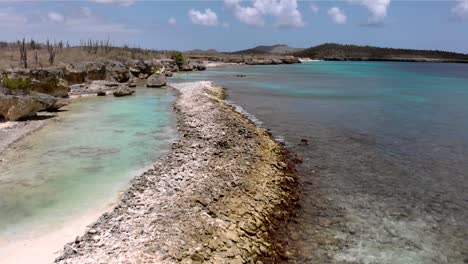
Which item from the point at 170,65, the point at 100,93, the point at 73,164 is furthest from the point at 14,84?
the point at 170,65

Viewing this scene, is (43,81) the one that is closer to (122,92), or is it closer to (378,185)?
(122,92)

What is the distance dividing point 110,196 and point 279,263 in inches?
289

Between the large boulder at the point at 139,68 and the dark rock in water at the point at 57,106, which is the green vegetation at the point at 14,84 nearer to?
the dark rock in water at the point at 57,106

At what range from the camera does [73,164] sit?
1969 cm

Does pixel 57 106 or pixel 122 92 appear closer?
pixel 57 106

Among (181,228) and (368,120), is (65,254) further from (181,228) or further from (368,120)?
(368,120)

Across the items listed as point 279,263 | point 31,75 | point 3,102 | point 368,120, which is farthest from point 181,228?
point 31,75

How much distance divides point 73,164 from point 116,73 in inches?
1804

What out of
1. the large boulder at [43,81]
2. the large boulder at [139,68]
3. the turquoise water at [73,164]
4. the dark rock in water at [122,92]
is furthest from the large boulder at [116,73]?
the turquoise water at [73,164]

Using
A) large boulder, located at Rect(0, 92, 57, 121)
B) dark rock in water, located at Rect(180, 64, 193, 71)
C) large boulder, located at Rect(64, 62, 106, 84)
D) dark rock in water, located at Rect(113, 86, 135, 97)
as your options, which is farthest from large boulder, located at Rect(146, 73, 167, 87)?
dark rock in water, located at Rect(180, 64, 193, 71)

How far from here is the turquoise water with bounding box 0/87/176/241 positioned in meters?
14.1

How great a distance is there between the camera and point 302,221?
14.7m

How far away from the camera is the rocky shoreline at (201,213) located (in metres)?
10.9

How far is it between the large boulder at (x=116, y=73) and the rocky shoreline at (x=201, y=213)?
1744 inches
